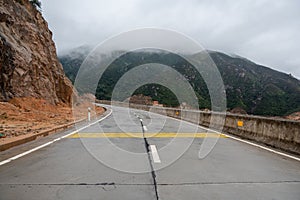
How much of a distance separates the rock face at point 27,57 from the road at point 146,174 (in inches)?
695

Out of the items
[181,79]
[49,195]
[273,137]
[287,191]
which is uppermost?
[181,79]

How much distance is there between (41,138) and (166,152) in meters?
5.40

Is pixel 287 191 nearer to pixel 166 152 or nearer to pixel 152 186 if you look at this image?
pixel 152 186

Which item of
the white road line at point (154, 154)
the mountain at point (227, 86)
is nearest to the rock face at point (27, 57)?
the white road line at point (154, 154)

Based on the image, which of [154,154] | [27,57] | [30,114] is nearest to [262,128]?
[154,154]

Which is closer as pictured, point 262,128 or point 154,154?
point 154,154

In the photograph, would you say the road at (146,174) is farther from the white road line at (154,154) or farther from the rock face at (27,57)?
the rock face at (27,57)

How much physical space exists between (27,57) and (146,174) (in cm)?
2451

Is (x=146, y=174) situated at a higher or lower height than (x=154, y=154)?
lower

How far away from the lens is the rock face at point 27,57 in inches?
927

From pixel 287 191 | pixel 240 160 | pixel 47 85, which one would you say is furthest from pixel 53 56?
pixel 287 191

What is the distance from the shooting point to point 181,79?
7094cm

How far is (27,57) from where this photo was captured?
26.4 meters

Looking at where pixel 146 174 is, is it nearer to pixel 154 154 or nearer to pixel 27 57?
pixel 154 154
